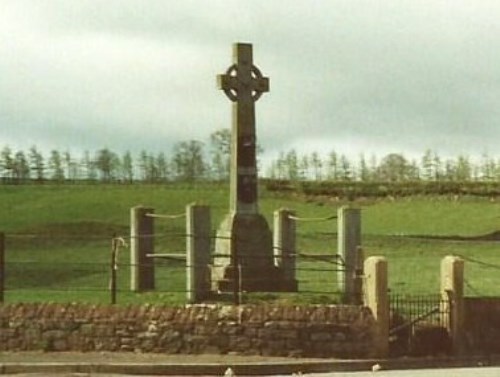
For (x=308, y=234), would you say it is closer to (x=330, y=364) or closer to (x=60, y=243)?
(x=60, y=243)

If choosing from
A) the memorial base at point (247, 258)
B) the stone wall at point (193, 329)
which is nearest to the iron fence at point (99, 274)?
the memorial base at point (247, 258)

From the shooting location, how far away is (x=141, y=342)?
2458 cm

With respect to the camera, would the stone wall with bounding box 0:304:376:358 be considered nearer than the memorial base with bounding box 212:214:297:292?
Yes

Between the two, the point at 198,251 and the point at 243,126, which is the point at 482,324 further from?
the point at 243,126

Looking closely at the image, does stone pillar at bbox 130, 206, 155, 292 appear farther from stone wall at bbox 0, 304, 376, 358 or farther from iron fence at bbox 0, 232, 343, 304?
stone wall at bbox 0, 304, 376, 358

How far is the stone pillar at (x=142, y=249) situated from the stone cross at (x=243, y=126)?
193cm

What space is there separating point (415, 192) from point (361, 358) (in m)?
42.4

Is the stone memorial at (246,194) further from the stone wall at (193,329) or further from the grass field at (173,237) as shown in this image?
the stone wall at (193,329)

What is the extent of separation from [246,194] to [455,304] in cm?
521

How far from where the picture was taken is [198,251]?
26016 millimetres

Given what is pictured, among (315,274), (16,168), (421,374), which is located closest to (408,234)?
(315,274)

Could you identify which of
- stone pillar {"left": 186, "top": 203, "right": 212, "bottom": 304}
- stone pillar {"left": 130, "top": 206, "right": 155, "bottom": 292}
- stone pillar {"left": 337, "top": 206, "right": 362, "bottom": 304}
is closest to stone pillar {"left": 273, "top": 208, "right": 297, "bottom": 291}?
stone pillar {"left": 337, "top": 206, "right": 362, "bottom": 304}

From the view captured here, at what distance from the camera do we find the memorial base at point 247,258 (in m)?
26.3

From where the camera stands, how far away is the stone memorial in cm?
2686
